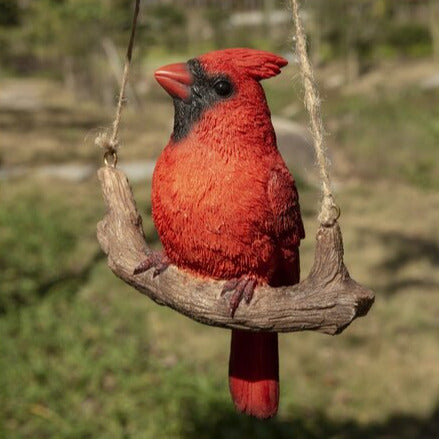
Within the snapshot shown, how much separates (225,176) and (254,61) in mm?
178

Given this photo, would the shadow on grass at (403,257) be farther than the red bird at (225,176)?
Yes

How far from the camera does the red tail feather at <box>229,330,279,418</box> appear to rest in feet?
3.82

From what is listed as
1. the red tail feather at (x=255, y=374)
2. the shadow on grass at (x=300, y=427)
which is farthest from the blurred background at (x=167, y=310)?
the red tail feather at (x=255, y=374)

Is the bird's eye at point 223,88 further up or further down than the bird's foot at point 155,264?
further up

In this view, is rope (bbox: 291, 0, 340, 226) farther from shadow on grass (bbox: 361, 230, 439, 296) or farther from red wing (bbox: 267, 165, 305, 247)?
shadow on grass (bbox: 361, 230, 439, 296)

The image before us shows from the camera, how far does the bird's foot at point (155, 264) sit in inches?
45.9

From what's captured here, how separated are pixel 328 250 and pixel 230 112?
0.85ft

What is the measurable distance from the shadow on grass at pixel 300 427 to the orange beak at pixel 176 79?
215 centimetres

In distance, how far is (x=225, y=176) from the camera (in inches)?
41.9

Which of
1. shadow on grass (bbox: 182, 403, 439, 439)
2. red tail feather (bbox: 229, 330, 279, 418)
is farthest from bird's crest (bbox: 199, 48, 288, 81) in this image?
shadow on grass (bbox: 182, 403, 439, 439)

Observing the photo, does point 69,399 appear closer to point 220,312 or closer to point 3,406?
point 3,406

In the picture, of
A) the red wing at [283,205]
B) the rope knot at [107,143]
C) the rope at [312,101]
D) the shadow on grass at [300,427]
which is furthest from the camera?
the shadow on grass at [300,427]

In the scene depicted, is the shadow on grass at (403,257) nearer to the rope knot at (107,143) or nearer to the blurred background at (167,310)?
the blurred background at (167,310)

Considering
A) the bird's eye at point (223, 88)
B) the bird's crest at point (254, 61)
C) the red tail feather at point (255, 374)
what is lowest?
the red tail feather at point (255, 374)
